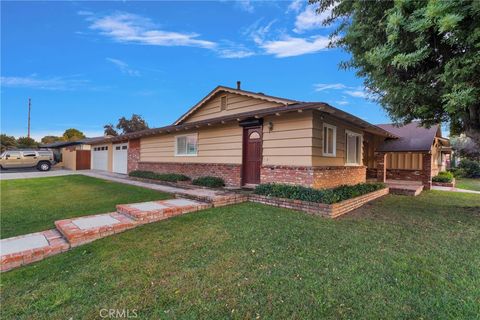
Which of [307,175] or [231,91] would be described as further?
[231,91]

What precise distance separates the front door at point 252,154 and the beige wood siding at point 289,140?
44 cm

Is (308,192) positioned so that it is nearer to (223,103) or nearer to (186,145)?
(223,103)

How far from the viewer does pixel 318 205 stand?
247 inches

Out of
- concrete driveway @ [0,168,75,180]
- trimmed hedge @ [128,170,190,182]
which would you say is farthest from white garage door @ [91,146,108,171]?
trimmed hedge @ [128,170,190,182]

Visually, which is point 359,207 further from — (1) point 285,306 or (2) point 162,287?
(2) point 162,287

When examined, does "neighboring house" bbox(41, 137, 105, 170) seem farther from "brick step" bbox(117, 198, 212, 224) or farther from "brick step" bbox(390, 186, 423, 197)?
"brick step" bbox(390, 186, 423, 197)

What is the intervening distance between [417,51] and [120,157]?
61.7ft

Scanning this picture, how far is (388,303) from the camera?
8.38ft

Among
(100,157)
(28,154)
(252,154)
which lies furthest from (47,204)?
(28,154)

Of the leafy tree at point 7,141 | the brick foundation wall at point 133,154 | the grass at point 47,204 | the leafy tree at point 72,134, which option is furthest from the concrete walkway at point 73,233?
the leafy tree at point 72,134

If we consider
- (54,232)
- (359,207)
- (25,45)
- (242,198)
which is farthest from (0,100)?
(359,207)

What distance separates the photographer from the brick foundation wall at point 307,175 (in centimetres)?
741

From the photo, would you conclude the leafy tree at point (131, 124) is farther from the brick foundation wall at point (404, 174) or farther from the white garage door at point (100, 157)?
the brick foundation wall at point (404, 174)

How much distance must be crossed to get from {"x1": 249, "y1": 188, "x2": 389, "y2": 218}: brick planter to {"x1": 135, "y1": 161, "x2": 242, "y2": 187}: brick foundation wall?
211cm
